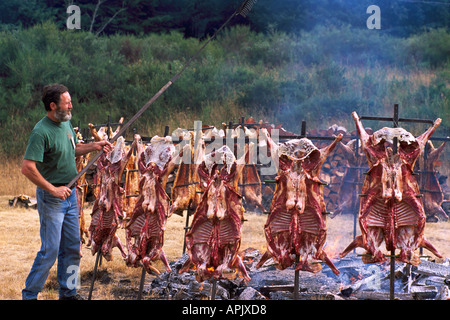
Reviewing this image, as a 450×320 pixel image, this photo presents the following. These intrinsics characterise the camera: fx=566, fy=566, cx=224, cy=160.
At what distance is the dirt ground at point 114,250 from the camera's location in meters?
6.61

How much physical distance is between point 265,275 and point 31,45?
17560 millimetres

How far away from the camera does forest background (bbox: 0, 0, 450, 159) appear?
18.1 meters

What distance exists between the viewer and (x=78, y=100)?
21109 mm

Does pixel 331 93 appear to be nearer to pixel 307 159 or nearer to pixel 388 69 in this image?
pixel 388 69

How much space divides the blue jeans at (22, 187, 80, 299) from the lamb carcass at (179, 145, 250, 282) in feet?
3.70

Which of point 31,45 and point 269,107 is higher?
point 31,45

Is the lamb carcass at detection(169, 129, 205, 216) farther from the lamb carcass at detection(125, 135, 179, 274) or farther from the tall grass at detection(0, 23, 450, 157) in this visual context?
the tall grass at detection(0, 23, 450, 157)

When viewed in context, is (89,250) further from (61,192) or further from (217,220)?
(217,220)

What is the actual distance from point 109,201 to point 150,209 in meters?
0.82

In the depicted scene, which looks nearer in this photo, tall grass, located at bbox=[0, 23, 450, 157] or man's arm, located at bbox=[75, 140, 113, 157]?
man's arm, located at bbox=[75, 140, 113, 157]

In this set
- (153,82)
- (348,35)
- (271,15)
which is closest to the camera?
(153,82)

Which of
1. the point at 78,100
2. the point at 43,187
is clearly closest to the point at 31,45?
the point at 78,100

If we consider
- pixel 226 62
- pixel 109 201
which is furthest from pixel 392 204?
pixel 226 62

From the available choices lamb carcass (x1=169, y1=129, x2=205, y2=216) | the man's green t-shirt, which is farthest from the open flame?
the man's green t-shirt
